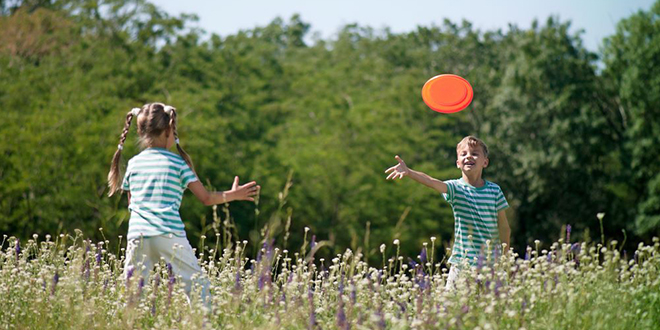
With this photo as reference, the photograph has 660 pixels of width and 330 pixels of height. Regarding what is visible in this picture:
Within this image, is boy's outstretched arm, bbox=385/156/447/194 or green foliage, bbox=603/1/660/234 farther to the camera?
green foliage, bbox=603/1/660/234

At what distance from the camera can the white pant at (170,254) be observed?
5.38 metres

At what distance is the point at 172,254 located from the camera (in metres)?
5.43

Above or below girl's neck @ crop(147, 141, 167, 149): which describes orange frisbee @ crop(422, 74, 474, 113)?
above

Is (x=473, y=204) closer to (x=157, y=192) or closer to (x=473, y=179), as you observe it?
(x=473, y=179)

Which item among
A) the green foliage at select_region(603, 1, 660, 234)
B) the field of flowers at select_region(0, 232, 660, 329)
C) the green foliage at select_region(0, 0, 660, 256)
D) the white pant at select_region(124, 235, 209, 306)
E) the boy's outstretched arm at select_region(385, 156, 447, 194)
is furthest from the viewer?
the green foliage at select_region(603, 1, 660, 234)

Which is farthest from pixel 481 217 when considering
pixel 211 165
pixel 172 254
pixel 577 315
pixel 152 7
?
pixel 152 7

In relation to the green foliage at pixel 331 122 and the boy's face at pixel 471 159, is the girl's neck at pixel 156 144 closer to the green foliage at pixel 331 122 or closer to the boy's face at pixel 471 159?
the boy's face at pixel 471 159

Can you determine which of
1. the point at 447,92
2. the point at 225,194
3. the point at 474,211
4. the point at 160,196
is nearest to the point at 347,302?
the point at 225,194

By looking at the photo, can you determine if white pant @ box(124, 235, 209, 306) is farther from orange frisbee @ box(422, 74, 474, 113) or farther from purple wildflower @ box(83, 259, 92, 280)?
orange frisbee @ box(422, 74, 474, 113)

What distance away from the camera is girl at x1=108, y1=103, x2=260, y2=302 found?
5.42 meters

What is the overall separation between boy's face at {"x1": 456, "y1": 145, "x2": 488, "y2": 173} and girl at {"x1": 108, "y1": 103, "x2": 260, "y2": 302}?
1798 mm

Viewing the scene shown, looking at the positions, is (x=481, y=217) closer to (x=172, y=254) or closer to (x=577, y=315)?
(x=577, y=315)

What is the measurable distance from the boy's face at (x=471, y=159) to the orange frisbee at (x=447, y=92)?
4.51 ft

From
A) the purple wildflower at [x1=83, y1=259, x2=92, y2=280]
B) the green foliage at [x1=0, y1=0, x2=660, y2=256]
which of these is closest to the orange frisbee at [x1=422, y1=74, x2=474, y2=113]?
the purple wildflower at [x1=83, y1=259, x2=92, y2=280]
